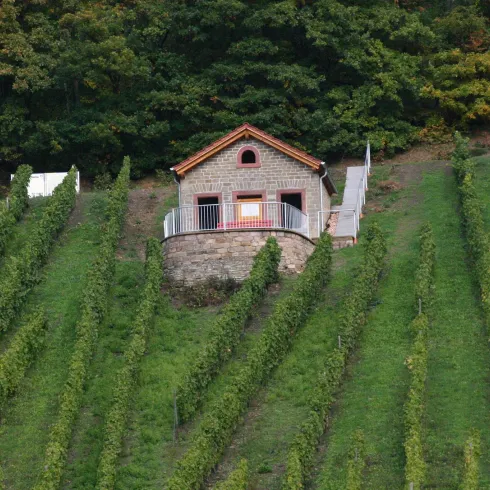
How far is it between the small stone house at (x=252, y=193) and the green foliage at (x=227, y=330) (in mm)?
2001

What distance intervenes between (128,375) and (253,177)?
14.3 metres

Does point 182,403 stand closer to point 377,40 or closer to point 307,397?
point 307,397

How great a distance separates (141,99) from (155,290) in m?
21.5

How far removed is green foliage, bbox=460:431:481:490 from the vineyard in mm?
50

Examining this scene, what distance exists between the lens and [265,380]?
48.1 metres

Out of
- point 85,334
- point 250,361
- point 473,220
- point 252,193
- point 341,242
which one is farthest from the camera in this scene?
point 252,193

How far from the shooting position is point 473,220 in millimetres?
55719

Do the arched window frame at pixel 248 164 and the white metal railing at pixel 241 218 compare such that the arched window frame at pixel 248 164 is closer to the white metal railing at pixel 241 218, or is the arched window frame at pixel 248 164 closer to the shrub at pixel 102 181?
the white metal railing at pixel 241 218

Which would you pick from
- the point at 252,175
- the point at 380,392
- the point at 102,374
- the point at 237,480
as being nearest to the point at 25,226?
the point at 252,175

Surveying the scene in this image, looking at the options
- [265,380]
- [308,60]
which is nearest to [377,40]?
[308,60]

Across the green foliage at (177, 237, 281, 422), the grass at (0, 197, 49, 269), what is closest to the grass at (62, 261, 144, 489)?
the green foliage at (177, 237, 281, 422)

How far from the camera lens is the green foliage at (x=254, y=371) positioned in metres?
42.8

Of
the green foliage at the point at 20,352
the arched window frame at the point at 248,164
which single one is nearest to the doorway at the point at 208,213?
the arched window frame at the point at 248,164

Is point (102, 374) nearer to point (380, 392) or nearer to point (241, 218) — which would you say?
point (380, 392)
